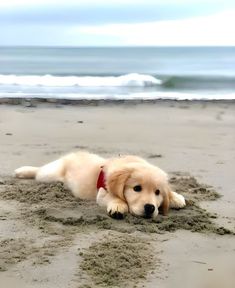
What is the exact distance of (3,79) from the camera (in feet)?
74.9

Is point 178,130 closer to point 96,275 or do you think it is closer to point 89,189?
point 89,189

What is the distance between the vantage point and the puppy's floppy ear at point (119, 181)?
14.8 ft

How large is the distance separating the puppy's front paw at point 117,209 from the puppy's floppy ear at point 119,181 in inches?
3.1

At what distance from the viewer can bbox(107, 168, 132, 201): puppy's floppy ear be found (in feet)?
14.8

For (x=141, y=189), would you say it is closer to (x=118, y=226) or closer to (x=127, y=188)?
(x=127, y=188)

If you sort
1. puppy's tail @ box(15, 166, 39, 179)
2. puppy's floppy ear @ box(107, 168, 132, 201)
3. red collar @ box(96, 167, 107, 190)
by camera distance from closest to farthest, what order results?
puppy's floppy ear @ box(107, 168, 132, 201), red collar @ box(96, 167, 107, 190), puppy's tail @ box(15, 166, 39, 179)

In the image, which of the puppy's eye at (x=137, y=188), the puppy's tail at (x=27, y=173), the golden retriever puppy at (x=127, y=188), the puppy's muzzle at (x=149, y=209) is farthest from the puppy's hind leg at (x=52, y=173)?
the puppy's muzzle at (x=149, y=209)

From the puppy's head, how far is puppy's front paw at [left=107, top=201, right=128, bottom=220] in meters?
0.05

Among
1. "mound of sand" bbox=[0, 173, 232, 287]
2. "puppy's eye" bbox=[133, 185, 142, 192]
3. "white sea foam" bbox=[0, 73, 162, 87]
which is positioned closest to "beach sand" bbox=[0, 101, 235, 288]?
"mound of sand" bbox=[0, 173, 232, 287]

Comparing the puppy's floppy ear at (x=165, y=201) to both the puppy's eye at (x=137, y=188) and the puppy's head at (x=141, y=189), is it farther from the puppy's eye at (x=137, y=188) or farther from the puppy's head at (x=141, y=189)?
the puppy's eye at (x=137, y=188)

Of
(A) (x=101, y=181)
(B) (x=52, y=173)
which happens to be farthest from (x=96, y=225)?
(B) (x=52, y=173)

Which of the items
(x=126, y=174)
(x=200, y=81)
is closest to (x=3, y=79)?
(x=200, y=81)

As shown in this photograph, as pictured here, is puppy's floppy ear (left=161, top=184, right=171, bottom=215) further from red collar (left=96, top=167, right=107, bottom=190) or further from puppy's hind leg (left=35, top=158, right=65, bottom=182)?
puppy's hind leg (left=35, top=158, right=65, bottom=182)

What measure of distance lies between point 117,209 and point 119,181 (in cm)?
23
